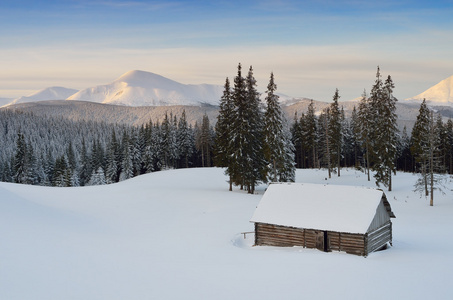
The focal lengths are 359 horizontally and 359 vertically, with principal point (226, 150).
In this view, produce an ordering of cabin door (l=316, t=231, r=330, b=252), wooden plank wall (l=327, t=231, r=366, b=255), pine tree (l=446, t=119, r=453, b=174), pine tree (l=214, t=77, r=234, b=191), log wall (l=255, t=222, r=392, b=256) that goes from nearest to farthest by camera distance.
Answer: wooden plank wall (l=327, t=231, r=366, b=255)
log wall (l=255, t=222, r=392, b=256)
cabin door (l=316, t=231, r=330, b=252)
pine tree (l=214, t=77, r=234, b=191)
pine tree (l=446, t=119, r=453, b=174)

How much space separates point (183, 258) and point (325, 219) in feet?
31.1

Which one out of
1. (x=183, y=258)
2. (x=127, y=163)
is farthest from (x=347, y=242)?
(x=127, y=163)

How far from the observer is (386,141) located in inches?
1849

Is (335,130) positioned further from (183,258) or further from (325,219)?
(183,258)

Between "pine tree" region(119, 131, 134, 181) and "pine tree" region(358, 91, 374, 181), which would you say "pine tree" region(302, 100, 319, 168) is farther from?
"pine tree" region(119, 131, 134, 181)

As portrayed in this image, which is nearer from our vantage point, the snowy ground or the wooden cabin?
the snowy ground

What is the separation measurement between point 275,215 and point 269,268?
19.7 ft

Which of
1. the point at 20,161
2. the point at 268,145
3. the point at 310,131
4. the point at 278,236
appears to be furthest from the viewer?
the point at 20,161

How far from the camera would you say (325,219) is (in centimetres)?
2358

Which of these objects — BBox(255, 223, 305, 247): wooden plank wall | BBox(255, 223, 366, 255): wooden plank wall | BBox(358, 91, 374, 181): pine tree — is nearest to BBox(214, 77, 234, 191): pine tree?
BBox(255, 223, 305, 247): wooden plank wall

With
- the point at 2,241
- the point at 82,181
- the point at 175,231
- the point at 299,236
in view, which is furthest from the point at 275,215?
the point at 82,181

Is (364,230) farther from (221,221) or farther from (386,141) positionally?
(386,141)

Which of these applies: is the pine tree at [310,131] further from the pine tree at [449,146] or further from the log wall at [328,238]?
the log wall at [328,238]

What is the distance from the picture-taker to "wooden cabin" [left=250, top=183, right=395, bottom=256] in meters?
22.8
